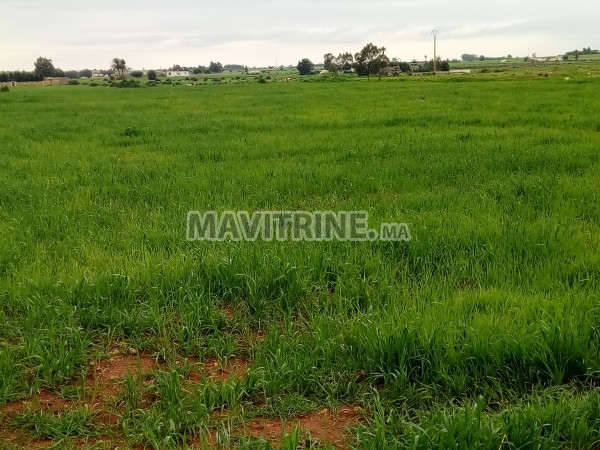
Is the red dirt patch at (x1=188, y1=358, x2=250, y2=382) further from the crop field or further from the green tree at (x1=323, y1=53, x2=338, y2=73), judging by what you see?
the green tree at (x1=323, y1=53, x2=338, y2=73)

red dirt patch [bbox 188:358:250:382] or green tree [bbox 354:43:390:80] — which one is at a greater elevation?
green tree [bbox 354:43:390:80]

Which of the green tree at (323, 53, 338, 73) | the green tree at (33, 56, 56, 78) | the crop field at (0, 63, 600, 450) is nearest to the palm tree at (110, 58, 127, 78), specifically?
the green tree at (33, 56, 56, 78)

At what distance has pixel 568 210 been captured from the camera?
225 inches

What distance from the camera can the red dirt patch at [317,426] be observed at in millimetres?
2506

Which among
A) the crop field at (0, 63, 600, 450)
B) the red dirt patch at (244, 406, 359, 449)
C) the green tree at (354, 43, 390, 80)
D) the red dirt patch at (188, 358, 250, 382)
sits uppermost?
the green tree at (354, 43, 390, 80)

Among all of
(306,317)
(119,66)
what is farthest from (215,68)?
(306,317)

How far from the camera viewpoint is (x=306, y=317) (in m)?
3.74

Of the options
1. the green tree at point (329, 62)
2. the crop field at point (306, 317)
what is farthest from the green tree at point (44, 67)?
the crop field at point (306, 317)

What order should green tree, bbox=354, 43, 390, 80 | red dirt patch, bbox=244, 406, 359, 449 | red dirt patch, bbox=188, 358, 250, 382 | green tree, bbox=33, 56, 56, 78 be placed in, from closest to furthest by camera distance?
red dirt patch, bbox=244, 406, 359, 449 < red dirt patch, bbox=188, 358, 250, 382 < green tree, bbox=354, 43, 390, 80 < green tree, bbox=33, 56, 56, 78

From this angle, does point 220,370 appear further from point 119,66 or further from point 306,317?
point 119,66

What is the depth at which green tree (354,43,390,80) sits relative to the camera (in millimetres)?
70812

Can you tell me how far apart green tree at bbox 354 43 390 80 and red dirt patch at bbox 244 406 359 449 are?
234 ft

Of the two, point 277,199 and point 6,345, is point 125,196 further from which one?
point 6,345

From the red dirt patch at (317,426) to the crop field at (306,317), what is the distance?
0.01 metres
